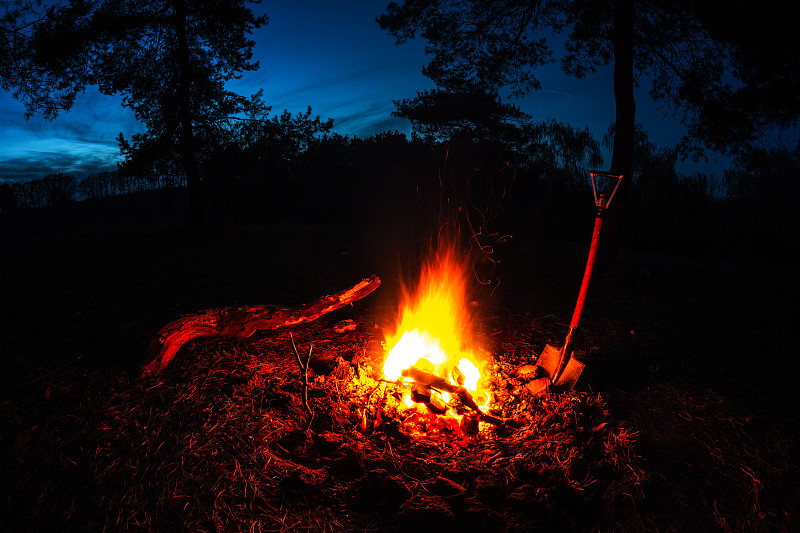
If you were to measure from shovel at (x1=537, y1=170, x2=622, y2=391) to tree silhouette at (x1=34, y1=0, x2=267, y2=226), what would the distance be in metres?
10.9

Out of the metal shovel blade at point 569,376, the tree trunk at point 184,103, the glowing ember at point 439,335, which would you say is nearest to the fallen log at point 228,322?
the glowing ember at point 439,335

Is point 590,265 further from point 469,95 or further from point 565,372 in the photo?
point 469,95

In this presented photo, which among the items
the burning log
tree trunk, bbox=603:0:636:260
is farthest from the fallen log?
tree trunk, bbox=603:0:636:260

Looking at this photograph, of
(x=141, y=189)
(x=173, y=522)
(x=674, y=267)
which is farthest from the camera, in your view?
(x=141, y=189)

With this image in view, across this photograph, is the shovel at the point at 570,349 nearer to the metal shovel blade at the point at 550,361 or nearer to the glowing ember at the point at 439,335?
the metal shovel blade at the point at 550,361

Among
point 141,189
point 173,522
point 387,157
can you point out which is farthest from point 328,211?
point 141,189

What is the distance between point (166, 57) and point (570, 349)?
457 inches

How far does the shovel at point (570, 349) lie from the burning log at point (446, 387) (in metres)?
0.63

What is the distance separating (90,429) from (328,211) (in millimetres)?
14570

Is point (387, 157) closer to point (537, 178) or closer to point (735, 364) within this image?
point (537, 178)

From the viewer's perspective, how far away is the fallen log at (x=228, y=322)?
3.08 metres

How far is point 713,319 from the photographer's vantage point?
14.6 feet

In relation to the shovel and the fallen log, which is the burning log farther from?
the fallen log

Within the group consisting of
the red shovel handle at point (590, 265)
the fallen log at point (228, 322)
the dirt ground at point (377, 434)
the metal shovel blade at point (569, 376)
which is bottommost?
the dirt ground at point (377, 434)
